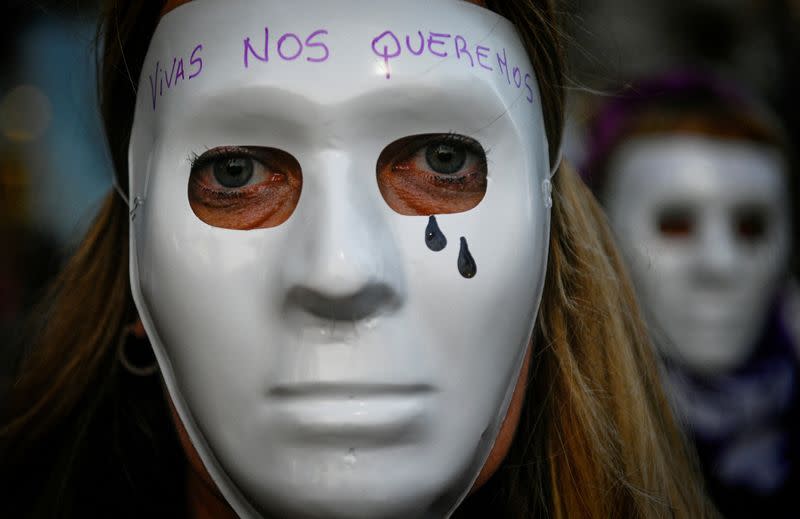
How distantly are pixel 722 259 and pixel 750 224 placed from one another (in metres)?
0.14

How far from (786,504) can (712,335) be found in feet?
1.60

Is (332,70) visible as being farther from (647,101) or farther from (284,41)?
(647,101)

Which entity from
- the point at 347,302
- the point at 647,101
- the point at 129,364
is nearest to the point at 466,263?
the point at 347,302

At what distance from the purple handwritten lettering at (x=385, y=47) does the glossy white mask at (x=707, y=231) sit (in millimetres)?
1484

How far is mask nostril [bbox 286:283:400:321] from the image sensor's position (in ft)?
3.22

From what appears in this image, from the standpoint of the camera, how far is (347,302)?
982 millimetres

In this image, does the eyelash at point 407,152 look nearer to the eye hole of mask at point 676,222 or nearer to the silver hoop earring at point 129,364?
the silver hoop earring at point 129,364

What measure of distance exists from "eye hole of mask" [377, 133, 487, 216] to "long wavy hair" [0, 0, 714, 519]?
192mm

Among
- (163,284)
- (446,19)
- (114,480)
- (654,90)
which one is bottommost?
(114,480)

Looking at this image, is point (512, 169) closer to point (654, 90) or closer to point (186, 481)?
point (186, 481)

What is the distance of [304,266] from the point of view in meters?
0.99

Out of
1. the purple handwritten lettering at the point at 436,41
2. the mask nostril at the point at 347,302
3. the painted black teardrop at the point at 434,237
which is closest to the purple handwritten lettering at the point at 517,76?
the purple handwritten lettering at the point at 436,41

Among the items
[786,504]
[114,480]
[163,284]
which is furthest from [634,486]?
[786,504]

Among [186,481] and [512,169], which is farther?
[186,481]
